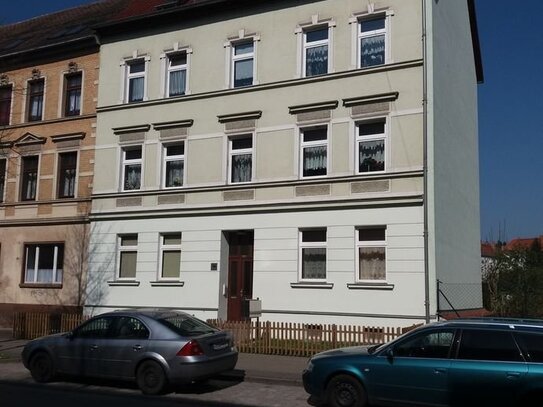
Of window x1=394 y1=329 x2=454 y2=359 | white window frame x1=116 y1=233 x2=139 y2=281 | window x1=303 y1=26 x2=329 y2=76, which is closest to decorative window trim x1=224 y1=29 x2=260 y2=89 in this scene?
window x1=303 y1=26 x2=329 y2=76

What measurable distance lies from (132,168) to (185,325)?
12292mm

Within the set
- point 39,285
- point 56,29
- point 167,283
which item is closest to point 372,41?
point 167,283

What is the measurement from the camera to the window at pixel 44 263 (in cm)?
2406

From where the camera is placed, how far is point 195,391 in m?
11.8

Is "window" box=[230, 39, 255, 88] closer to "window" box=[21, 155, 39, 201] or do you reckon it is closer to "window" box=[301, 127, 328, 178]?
"window" box=[301, 127, 328, 178]

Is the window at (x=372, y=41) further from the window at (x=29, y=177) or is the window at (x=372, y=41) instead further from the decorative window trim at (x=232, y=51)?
the window at (x=29, y=177)

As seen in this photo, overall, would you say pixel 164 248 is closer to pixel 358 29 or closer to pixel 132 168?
pixel 132 168

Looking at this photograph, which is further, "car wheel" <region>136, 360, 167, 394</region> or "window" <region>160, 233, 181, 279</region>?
"window" <region>160, 233, 181, 279</region>

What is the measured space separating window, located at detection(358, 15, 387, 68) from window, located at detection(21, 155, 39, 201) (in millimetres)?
14108

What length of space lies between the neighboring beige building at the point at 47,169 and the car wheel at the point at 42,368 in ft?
34.4

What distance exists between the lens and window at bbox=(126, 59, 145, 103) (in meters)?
23.4

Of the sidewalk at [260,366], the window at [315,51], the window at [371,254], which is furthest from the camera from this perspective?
the window at [315,51]

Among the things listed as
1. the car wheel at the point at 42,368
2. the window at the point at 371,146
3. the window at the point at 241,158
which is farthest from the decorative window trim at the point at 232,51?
the car wheel at the point at 42,368

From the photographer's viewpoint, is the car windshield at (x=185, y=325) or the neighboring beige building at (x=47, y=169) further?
the neighboring beige building at (x=47, y=169)
